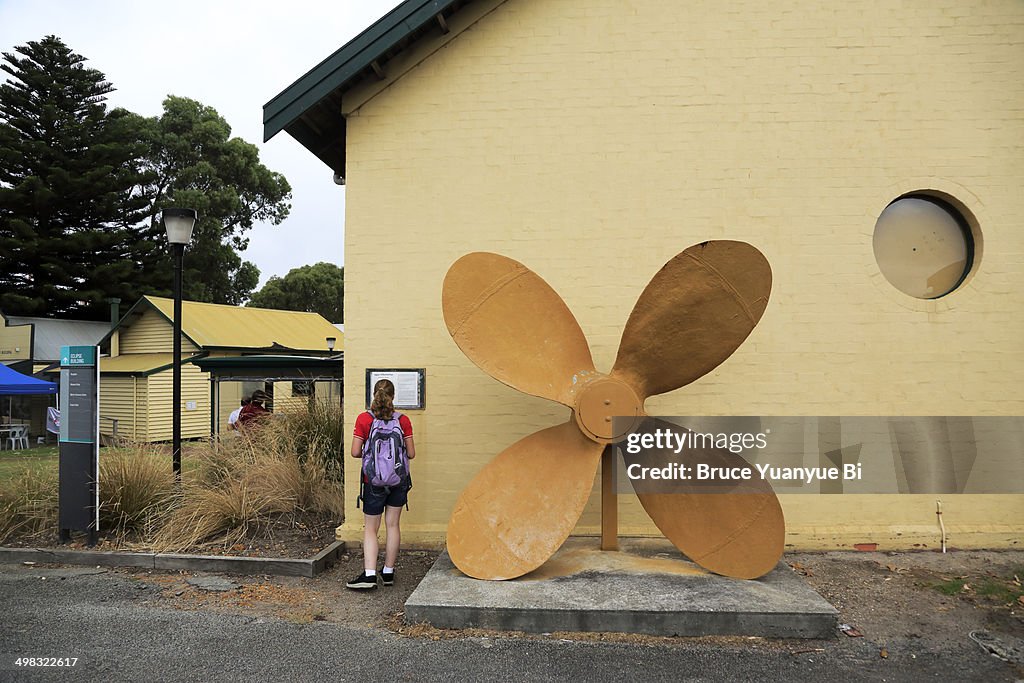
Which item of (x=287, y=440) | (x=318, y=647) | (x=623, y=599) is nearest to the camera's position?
(x=318, y=647)

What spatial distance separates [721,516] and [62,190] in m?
29.0

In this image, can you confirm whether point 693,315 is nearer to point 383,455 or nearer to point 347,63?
point 383,455

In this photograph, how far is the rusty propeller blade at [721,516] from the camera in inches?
173

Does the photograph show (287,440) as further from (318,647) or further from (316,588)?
(318,647)

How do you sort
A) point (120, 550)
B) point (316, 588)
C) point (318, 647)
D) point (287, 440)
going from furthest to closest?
point (287, 440) < point (120, 550) < point (316, 588) < point (318, 647)

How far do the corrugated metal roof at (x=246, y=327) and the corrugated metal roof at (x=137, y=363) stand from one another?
3.05ft

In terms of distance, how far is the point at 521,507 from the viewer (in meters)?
4.50

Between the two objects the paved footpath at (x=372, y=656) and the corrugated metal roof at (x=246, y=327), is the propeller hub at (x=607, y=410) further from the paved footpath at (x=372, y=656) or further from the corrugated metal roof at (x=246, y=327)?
the corrugated metal roof at (x=246, y=327)

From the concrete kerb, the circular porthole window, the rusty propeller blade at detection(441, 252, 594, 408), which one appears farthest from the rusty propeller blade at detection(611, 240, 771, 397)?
the concrete kerb

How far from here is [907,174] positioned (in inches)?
222

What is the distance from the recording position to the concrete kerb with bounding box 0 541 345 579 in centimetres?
508

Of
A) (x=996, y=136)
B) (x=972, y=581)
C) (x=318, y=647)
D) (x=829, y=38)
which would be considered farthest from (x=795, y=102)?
(x=318, y=647)

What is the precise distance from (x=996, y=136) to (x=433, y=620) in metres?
6.24

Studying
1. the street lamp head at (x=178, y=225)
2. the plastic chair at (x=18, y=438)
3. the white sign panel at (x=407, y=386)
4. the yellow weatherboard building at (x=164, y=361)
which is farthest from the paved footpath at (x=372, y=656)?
the plastic chair at (x=18, y=438)
